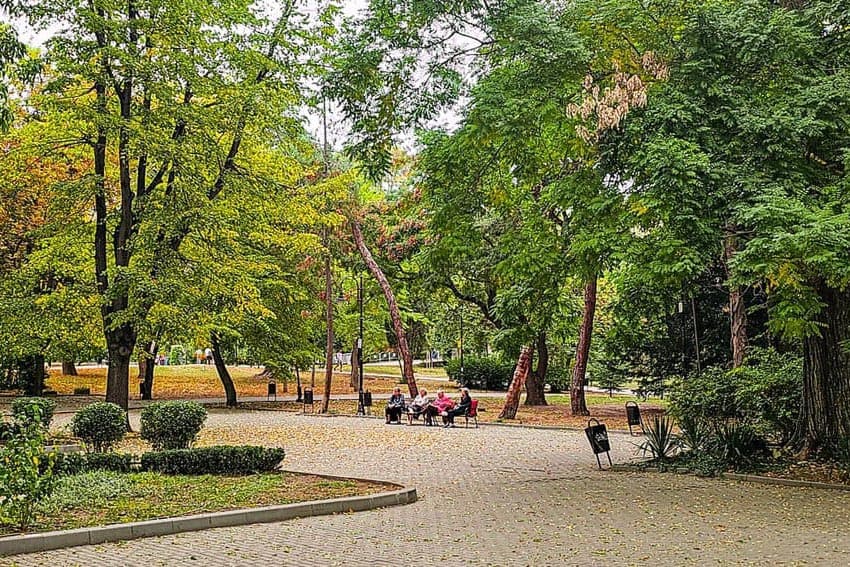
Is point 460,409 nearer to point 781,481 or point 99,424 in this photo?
point 99,424

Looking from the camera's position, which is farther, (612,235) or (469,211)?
(469,211)

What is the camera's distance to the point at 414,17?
1361 cm

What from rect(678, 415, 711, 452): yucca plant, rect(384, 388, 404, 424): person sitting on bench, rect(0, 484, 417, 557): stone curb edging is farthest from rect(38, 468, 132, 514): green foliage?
rect(384, 388, 404, 424): person sitting on bench

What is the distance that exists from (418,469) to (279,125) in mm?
10726

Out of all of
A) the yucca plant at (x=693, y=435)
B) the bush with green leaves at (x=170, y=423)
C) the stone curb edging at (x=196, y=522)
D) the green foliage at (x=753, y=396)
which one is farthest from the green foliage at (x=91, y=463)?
the green foliage at (x=753, y=396)

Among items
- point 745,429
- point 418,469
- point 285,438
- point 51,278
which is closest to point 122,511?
point 418,469

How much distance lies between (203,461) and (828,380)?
9.86 meters

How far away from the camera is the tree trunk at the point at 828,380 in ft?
45.1

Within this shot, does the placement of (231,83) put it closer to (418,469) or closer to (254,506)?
(418,469)

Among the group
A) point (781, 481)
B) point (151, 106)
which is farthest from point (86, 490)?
point (151, 106)

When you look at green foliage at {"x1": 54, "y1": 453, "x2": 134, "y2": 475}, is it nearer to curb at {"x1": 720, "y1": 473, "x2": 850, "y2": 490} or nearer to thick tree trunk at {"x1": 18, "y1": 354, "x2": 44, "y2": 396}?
curb at {"x1": 720, "y1": 473, "x2": 850, "y2": 490}

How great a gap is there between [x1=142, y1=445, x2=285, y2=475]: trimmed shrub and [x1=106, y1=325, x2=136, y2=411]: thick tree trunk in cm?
873

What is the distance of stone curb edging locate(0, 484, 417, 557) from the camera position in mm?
8336

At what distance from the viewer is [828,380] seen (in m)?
14.1
